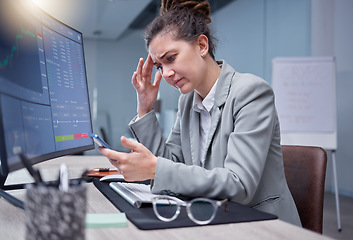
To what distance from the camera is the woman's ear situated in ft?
4.02

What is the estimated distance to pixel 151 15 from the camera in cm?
506

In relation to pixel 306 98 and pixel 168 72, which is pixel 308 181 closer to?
pixel 168 72

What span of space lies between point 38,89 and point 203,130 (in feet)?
1.95

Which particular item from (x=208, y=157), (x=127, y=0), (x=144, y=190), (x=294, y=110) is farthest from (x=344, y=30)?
(x=144, y=190)

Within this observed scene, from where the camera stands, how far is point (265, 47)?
4.92 m

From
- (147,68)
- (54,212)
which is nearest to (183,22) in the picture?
(147,68)

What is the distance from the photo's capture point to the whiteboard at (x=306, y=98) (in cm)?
374

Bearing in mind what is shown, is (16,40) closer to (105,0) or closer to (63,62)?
(63,62)

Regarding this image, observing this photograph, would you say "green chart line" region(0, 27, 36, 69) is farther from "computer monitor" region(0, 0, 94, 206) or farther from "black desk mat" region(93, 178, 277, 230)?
"black desk mat" region(93, 178, 277, 230)

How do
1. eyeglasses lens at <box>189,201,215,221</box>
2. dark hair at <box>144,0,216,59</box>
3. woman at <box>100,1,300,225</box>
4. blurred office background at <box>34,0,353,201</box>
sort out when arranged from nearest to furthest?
eyeglasses lens at <box>189,201,215,221</box>, woman at <box>100,1,300,225</box>, dark hair at <box>144,0,216,59</box>, blurred office background at <box>34,0,353,201</box>

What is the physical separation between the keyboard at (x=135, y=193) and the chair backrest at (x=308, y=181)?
513 mm

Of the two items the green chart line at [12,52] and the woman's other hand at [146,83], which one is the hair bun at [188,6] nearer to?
the woman's other hand at [146,83]

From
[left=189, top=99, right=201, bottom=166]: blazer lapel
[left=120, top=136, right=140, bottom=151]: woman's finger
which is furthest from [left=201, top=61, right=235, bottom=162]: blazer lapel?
[left=120, top=136, right=140, bottom=151]: woman's finger

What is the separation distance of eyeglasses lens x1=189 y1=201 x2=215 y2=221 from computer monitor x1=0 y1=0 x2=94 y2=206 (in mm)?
342
